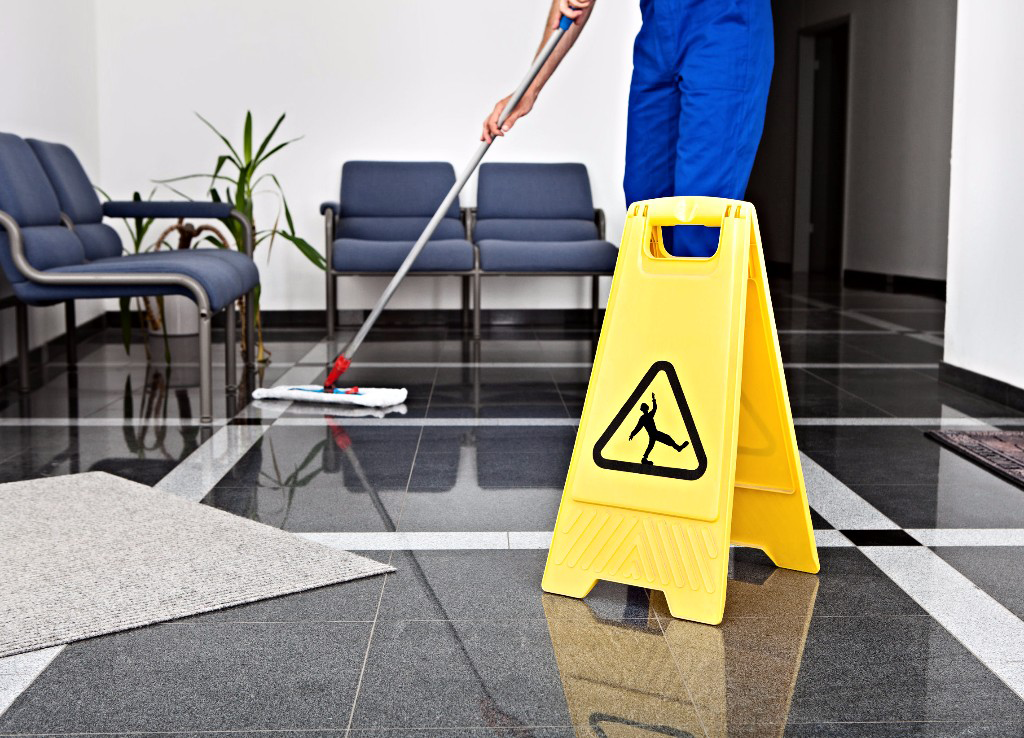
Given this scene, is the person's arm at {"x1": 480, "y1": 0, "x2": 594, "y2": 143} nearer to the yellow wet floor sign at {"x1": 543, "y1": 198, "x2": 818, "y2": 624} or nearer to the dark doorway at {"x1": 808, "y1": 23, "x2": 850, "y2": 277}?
the yellow wet floor sign at {"x1": 543, "y1": 198, "x2": 818, "y2": 624}

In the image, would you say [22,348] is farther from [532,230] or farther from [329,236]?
[532,230]

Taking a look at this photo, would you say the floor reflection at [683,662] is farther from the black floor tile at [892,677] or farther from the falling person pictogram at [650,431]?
the falling person pictogram at [650,431]

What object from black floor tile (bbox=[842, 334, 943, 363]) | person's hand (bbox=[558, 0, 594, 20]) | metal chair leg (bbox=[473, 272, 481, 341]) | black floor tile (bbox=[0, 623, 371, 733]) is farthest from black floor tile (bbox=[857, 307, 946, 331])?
black floor tile (bbox=[0, 623, 371, 733])

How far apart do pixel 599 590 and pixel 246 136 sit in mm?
2961

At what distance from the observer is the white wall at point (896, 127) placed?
7367 millimetres

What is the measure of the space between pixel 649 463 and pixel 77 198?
2900 millimetres

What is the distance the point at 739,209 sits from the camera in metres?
1.59

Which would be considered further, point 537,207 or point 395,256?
point 537,207

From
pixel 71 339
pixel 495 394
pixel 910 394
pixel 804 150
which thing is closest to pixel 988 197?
pixel 910 394

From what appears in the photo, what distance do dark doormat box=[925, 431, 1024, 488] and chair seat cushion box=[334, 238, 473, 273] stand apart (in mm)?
2620

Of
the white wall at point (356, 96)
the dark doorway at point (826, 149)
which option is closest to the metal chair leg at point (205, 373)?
the white wall at point (356, 96)

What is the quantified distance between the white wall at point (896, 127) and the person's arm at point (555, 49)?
535 centimetres

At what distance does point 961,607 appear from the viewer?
1.61m

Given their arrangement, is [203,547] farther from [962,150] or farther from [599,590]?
[962,150]
